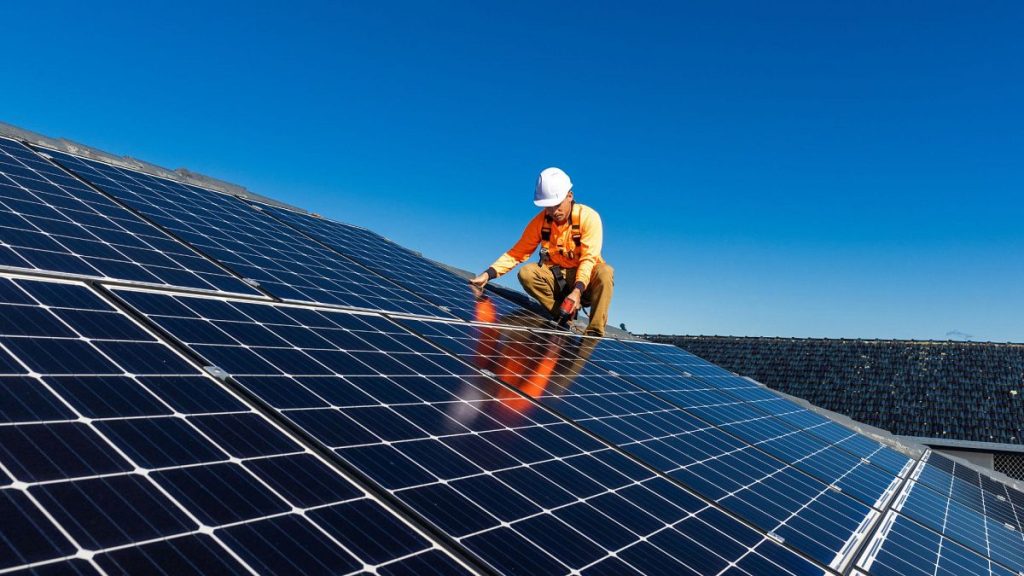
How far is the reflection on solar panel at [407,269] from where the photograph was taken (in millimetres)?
11859

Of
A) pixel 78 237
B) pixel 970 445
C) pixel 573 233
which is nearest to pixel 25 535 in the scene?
pixel 78 237

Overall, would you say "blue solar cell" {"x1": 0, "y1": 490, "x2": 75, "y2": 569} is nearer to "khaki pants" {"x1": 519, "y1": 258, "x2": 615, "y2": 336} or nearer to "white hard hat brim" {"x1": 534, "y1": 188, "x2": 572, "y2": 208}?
"white hard hat brim" {"x1": 534, "y1": 188, "x2": 572, "y2": 208}

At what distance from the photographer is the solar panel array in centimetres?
324

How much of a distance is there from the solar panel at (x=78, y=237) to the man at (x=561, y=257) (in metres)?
6.58

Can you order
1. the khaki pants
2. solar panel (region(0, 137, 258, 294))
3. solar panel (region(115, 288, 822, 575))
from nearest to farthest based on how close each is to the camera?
solar panel (region(115, 288, 822, 575))
solar panel (region(0, 137, 258, 294))
the khaki pants

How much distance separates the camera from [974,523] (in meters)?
9.54

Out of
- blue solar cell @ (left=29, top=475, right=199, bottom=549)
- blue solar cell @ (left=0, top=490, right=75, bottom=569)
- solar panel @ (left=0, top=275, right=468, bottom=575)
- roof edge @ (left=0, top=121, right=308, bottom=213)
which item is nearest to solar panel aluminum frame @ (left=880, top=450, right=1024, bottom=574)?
solar panel @ (left=0, top=275, right=468, bottom=575)

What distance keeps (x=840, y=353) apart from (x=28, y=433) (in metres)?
41.5

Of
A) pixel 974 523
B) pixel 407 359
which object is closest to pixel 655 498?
pixel 407 359

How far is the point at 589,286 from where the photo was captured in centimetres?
1425

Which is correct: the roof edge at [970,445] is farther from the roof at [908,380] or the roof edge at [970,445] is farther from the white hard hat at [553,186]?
the white hard hat at [553,186]

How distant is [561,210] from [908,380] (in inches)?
1137

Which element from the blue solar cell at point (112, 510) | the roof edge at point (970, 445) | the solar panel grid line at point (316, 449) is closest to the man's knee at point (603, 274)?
the solar panel grid line at point (316, 449)

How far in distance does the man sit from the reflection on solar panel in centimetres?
73
